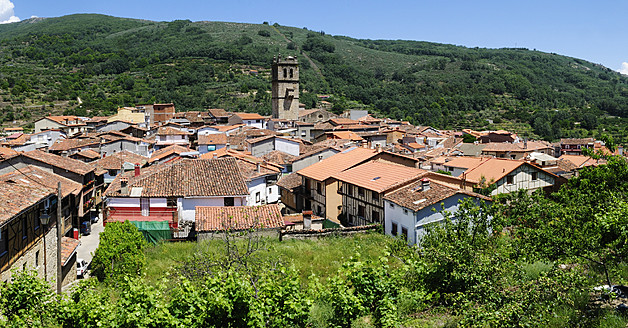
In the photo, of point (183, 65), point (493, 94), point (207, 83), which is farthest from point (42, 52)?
point (493, 94)

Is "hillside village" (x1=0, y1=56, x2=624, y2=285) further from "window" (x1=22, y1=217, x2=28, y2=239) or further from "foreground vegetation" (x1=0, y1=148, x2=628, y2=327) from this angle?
"foreground vegetation" (x1=0, y1=148, x2=628, y2=327)

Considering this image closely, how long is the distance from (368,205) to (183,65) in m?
123

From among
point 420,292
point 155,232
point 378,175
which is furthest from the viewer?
point 378,175

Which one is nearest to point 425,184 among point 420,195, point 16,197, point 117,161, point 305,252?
point 420,195

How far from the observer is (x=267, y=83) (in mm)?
125000

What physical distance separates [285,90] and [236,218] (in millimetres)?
63520

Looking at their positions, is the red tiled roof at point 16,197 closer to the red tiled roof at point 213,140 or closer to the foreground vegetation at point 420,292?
the foreground vegetation at point 420,292

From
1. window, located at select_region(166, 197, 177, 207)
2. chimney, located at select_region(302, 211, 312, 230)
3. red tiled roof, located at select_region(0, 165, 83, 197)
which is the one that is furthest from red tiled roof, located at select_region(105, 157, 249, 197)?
chimney, located at select_region(302, 211, 312, 230)

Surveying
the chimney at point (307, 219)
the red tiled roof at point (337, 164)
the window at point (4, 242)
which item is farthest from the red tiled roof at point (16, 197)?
the red tiled roof at point (337, 164)

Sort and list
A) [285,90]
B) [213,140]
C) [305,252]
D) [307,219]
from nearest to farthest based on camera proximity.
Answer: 1. [305,252]
2. [307,219]
3. [213,140]
4. [285,90]

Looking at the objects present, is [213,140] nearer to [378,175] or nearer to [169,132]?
[169,132]

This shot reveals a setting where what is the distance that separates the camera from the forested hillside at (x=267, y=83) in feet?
356

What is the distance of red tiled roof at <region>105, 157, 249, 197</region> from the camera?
26656mm

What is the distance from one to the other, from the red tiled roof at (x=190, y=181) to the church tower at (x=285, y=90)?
55.5 meters
